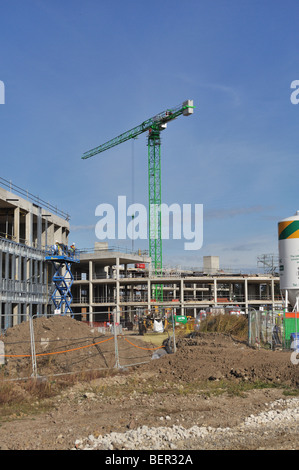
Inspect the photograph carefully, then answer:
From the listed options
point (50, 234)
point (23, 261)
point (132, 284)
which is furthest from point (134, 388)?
point (132, 284)

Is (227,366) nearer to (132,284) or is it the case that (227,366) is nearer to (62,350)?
(62,350)

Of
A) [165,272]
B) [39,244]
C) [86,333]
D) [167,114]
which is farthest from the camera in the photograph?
[167,114]

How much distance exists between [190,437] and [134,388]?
5972 mm

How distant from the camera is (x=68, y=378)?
1639cm

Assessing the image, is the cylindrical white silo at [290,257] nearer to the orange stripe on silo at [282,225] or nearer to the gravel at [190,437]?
the orange stripe on silo at [282,225]

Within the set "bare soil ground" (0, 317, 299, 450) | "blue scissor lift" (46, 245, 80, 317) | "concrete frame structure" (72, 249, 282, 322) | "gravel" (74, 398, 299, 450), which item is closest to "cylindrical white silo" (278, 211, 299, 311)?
"bare soil ground" (0, 317, 299, 450)

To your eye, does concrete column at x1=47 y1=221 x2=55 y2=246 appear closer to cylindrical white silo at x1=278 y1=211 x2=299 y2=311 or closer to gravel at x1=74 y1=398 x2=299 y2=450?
cylindrical white silo at x1=278 y1=211 x2=299 y2=311

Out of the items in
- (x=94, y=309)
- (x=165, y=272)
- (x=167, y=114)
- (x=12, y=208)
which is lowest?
(x=94, y=309)

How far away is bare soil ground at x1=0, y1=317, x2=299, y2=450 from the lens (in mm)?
10250

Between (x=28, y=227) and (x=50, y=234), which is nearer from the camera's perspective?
(x=28, y=227)

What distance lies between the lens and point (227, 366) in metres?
18.1

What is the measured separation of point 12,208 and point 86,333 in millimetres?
23419
